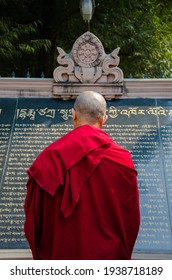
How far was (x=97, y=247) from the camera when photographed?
2.95 meters

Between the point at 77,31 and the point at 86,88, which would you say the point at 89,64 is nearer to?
the point at 86,88

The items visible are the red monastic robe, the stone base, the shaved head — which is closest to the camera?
the red monastic robe

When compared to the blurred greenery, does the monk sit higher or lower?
lower

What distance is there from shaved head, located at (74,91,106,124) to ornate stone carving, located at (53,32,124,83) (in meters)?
2.75

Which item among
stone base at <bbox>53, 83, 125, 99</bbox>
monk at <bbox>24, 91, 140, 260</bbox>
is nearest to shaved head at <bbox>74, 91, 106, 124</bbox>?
monk at <bbox>24, 91, 140, 260</bbox>

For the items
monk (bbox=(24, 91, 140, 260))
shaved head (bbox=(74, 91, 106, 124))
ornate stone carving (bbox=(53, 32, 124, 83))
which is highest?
ornate stone carving (bbox=(53, 32, 124, 83))

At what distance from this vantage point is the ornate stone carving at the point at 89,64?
19.1 ft

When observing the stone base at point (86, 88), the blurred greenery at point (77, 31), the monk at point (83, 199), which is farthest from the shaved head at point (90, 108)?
the blurred greenery at point (77, 31)

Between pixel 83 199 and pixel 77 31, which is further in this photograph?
pixel 77 31

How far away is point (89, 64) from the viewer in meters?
5.85

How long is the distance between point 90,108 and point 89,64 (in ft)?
9.39

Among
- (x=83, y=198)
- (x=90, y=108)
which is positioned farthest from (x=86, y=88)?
(x=83, y=198)

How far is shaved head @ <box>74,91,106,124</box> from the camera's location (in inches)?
122

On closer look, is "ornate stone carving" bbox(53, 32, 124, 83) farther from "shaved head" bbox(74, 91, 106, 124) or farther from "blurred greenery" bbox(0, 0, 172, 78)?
"blurred greenery" bbox(0, 0, 172, 78)
